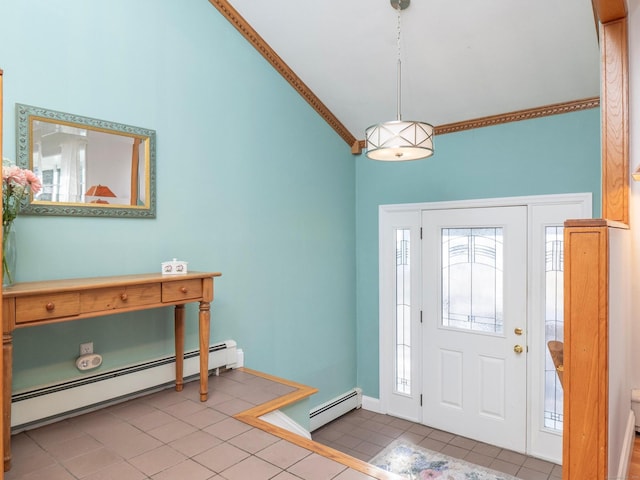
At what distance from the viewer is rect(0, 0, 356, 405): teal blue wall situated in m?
2.33

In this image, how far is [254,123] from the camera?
136 inches

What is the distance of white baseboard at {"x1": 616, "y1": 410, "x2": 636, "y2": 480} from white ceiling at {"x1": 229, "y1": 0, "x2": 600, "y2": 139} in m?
2.30

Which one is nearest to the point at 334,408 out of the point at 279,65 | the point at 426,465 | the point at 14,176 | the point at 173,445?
the point at 426,465

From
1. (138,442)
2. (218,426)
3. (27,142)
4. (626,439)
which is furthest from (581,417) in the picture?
(27,142)

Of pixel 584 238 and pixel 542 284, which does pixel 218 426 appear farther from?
pixel 542 284

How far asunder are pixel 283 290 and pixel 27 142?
212cm

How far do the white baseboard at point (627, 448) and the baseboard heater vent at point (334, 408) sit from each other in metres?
2.55

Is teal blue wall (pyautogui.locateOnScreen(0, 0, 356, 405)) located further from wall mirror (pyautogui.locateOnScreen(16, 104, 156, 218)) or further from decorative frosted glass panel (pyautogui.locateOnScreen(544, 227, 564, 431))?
decorative frosted glass panel (pyautogui.locateOnScreen(544, 227, 564, 431))

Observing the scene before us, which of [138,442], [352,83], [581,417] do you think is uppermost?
[352,83]

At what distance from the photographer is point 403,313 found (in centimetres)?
427

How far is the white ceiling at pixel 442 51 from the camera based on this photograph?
2.79m

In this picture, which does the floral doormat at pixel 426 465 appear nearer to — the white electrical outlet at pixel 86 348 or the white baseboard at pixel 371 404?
the white baseboard at pixel 371 404

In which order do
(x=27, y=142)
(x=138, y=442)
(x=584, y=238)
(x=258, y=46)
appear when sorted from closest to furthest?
(x=584, y=238) → (x=138, y=442) → (x=27, y=142) → (x=258, y=46)

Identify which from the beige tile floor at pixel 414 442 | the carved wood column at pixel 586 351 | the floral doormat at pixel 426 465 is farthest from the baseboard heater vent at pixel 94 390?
the carved wood column at pixel 586 351
